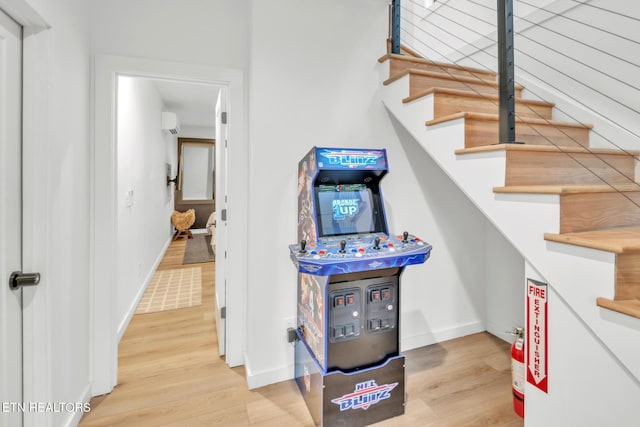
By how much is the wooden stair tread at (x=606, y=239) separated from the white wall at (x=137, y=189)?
2.67 metres

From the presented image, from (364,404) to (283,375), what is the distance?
657 mm

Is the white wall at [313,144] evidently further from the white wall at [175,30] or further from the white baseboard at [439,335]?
the white wall at [175,30]

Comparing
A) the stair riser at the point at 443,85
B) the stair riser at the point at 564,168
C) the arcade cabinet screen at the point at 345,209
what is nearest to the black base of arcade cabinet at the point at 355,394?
the arcade cabinet screen at the point at 345,209

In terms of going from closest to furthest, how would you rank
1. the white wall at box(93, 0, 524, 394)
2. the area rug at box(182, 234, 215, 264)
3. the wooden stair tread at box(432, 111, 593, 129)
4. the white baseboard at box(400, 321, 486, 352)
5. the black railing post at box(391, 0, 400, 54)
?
1. the wooden stair tread at box(432, 111, 593, 129)
2. the white wall at box(93, 0, 524, 394)
3. the black railing post at box(391, 0, 400, 54)
4. the white baseboard at box(400, 321, 486, 352)
5. the area rug at box(182, 234, 215, 264)

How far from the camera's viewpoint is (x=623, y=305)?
1061 mm

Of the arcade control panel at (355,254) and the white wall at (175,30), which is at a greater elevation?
the white wall at (175,30)

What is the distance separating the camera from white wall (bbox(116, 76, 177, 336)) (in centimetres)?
279

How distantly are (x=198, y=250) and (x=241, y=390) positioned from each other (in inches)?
171

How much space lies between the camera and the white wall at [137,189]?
9.17ft

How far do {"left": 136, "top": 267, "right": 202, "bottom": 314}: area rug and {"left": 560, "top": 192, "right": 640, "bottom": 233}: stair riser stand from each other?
135 inches

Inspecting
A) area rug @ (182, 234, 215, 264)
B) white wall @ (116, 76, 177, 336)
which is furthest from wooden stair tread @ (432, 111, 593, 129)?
area rug @ (182, 234, 215, 264)

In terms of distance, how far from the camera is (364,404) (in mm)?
1692

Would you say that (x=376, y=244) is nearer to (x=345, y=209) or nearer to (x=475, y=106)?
(x=345, y=209)

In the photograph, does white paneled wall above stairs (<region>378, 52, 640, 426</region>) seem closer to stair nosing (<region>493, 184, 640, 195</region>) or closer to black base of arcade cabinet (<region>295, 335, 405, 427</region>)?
stair nosing (<region>493, 184, 640, 195</region>)
